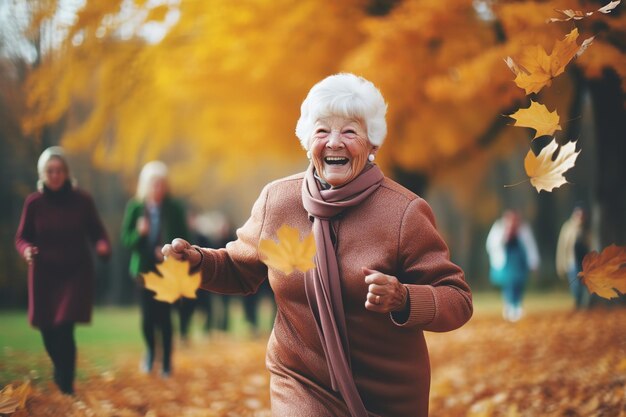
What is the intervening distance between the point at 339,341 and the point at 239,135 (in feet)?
41.3

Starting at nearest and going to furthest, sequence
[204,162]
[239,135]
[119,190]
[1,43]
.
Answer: [1,43]
[239,135]
[204,162]
[119,190]

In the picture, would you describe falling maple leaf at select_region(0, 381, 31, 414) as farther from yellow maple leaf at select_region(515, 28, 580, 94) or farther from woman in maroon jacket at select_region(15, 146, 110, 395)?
yellow maple leaf at select_region(515, 28, 580, 94)

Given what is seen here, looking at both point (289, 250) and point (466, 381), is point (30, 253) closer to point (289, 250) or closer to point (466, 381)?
point (289, 250)

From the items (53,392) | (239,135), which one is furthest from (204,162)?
(53,392)

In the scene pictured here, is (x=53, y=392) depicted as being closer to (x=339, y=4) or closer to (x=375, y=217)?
(x=375, y=217)

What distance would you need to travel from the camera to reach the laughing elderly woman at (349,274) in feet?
10.3

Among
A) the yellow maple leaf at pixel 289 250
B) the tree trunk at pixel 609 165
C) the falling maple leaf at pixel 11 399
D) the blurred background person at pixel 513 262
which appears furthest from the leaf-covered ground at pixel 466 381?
the blurred background person at pixel 513 262

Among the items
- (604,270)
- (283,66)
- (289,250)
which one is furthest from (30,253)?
(283,66)

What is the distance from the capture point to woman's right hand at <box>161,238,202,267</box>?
10.4 ft

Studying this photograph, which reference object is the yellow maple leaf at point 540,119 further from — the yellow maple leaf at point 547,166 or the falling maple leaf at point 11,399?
the falling maple leaf at point 11,399

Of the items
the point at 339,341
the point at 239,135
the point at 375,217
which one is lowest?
the point at 339,341

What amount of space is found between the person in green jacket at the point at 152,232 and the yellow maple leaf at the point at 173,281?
16.2 ft

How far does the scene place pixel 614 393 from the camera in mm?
5777

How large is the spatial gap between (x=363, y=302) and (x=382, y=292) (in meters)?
0.34
